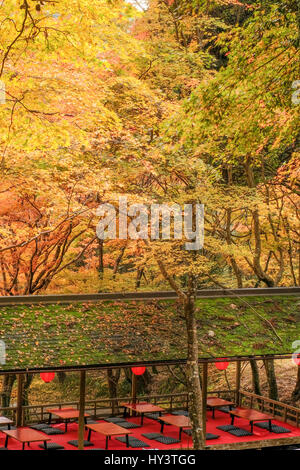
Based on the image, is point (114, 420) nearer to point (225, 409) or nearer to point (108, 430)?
point (108, 430)

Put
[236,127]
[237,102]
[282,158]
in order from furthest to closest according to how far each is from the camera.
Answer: [282,158], [236,127], [237,102]

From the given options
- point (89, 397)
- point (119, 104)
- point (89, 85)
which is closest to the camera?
point (89, 85)

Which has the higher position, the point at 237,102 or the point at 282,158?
the point at 282,158

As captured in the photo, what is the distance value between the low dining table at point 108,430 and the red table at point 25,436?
118 cm

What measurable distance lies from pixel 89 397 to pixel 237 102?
17.7 m

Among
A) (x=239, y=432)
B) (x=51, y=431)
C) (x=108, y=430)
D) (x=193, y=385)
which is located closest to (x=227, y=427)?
(x=239, y=432)

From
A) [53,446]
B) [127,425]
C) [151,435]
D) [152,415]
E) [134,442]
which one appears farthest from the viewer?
[152,415]

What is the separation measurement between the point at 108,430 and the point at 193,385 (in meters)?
2.29

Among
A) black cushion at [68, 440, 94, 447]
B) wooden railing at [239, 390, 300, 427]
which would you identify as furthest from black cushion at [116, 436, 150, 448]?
wooden railing at [239, 390, 300, 427]

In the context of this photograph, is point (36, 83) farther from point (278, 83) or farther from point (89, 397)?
point (89, 397)

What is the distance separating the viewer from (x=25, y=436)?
11.9m

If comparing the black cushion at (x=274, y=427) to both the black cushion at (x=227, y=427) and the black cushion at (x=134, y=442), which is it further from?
the black cushion at (x=134, y=442)
